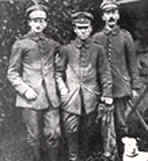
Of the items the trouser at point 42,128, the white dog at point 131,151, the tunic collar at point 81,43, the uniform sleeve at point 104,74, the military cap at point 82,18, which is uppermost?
the military cap at point 82,18

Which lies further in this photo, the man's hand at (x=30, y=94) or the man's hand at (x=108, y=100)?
the man's hand at (x=108, y=100)

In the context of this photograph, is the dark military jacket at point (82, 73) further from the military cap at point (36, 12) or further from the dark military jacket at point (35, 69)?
the military cap at point (36, 12)

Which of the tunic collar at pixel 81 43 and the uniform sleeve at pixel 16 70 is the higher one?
the tunic collar at pixel 81 43

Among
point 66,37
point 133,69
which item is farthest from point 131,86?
point 66,37

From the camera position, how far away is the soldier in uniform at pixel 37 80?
12.6 ft

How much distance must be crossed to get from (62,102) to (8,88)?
0.56 m

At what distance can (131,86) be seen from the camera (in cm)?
406

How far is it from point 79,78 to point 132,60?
1.68 ft

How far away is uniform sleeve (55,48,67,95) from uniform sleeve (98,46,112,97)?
312 millimetres

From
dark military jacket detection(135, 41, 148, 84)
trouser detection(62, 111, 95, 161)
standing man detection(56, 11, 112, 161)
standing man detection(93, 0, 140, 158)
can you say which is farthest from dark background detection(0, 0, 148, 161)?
trouser detection(62, 111, 95, 161)

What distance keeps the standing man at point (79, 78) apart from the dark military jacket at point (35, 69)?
0.09m

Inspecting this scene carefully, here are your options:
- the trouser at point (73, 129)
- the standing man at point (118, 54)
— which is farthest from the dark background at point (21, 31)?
the trouser at point (73, 129)

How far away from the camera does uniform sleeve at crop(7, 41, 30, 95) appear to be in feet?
12.5

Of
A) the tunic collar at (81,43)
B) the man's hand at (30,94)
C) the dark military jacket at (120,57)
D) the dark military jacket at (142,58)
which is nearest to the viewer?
the man's hand at (30,94)
